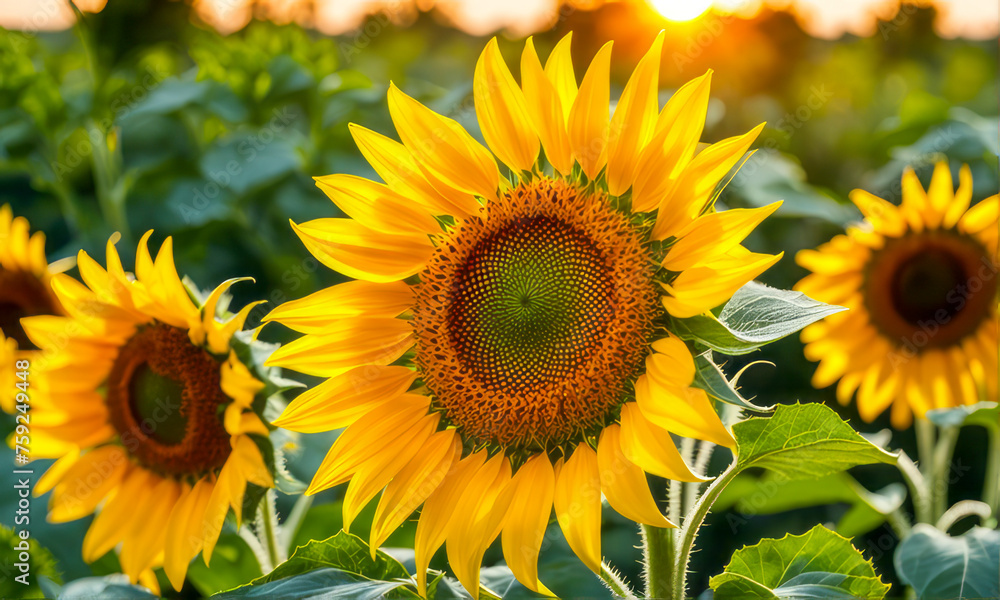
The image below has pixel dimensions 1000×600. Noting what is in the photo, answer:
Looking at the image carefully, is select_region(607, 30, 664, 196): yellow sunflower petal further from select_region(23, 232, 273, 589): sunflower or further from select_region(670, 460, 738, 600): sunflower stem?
select_region(23, 232, 273, 589): sunflower

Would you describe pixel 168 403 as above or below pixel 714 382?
below

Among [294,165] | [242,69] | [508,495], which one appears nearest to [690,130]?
[508,495]

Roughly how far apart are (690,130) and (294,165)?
1.13m

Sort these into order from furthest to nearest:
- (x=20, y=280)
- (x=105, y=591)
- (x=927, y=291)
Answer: (x=20, y=280) < (x=927, y=291) < (x=105, y=591)

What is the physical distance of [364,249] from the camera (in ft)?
2.92

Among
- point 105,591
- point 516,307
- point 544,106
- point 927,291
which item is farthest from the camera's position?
point 927,291

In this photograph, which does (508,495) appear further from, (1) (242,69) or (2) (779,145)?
(2) (779,145)

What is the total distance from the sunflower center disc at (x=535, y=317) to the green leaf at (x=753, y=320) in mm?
Answer: 74

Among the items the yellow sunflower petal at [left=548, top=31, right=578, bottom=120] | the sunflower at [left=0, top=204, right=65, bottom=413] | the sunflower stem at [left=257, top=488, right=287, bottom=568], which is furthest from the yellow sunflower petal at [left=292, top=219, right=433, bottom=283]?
the sunflower at [left=0, top=204, right=65, bottom=413]

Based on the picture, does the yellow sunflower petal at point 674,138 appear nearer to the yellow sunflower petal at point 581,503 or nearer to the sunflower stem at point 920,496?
the yellow sunflower petal at point 581,503

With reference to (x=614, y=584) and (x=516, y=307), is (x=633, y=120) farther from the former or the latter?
(x=614, y=584)

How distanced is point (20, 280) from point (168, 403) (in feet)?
2.72

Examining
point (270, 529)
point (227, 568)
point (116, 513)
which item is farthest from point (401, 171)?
point (227, 568)

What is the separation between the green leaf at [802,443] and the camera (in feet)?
2.42
